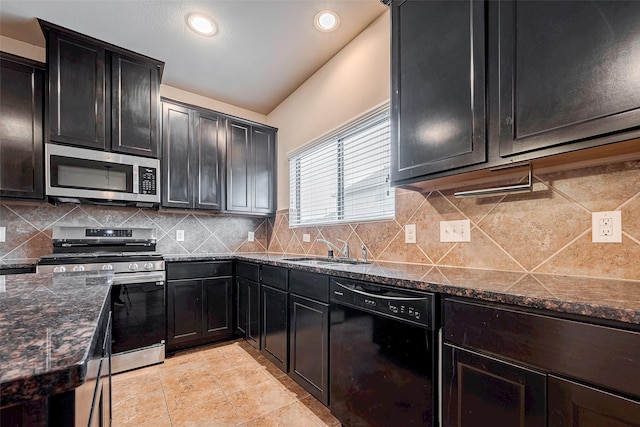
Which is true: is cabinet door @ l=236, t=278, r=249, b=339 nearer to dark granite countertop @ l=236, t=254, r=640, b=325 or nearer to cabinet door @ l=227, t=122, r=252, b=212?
cabinet door @ l=227, t=122, r=252, b=212

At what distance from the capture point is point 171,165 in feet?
9.30

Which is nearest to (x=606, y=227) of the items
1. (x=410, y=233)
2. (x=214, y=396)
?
(x=410, y=233)

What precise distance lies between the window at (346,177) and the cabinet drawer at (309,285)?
2.32ft

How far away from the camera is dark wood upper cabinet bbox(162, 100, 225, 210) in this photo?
2818 mm

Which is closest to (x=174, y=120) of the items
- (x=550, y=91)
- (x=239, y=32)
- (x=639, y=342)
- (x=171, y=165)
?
(x=171, y=165)

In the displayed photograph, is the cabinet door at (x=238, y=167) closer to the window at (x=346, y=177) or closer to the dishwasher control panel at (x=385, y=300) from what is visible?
the window at (x=346, y=177)

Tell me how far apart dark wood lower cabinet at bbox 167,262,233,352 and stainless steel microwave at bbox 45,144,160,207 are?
0.72 m

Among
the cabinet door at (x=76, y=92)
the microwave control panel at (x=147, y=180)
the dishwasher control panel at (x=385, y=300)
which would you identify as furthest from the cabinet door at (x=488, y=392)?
the cabinet door at (x=76, y=92)

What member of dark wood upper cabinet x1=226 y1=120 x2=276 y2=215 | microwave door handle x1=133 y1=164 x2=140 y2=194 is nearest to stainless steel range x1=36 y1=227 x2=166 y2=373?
microwave door handle x1=133 y1=164 x2=140 y2=194

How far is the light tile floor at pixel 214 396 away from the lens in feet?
5.63

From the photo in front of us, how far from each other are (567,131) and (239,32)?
2.33 m

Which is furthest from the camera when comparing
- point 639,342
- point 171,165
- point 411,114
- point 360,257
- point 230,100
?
point 230,100

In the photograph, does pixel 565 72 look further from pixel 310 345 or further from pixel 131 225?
pixel 131 225

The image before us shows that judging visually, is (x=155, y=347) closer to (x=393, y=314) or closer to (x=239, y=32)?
(x=393, y=314)
